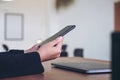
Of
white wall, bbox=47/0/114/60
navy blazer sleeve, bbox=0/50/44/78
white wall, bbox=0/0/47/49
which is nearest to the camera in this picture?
navy blazer sleeve, bbox=0/50/44/78

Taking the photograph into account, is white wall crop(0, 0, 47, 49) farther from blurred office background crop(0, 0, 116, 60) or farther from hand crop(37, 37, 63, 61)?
hand crop(37, 37, 63, 61)

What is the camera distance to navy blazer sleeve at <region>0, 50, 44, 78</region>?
2.42 ft

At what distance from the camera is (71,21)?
232 inches

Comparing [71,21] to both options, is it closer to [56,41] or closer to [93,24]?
[93,24]

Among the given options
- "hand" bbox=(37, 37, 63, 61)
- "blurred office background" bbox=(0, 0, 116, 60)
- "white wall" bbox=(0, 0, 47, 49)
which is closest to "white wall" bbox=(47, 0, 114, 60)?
"blurred office background" bbox=(0, 0, 116, 60)

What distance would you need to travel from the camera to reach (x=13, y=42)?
630cm

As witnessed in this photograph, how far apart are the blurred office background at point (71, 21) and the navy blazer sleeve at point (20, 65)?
4.57m

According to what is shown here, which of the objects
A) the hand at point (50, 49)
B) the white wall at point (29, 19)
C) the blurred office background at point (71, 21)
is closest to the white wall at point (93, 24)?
the blurred office background at point (71, 21)

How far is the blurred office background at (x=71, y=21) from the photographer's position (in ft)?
18.7

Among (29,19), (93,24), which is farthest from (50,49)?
(29,19)

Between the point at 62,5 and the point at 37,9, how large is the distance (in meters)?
0.73

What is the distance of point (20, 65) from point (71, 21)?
5.17 metres

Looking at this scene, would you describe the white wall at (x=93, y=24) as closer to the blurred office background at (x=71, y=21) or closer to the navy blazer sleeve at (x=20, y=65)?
the blurred office background at (x=71, y=21)

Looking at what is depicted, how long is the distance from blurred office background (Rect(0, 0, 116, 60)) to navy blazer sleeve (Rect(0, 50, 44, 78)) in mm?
4567
